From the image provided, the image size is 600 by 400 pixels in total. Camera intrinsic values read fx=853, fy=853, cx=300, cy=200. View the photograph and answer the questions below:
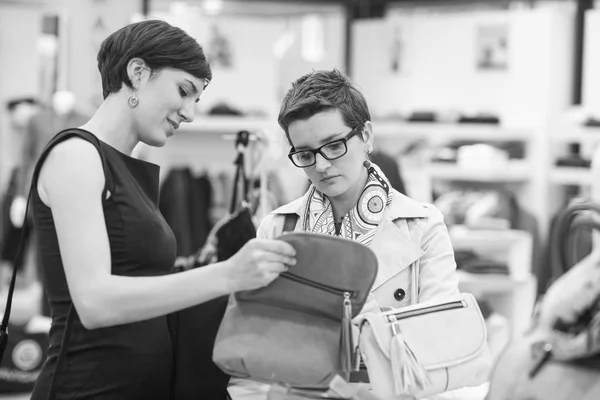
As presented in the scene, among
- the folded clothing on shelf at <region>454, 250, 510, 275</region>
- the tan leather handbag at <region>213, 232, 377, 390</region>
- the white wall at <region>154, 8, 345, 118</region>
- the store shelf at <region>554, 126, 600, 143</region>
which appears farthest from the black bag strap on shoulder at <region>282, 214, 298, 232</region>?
the white wall at <region>154, 8, 345, 118</region>

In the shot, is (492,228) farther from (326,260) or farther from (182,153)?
(326,260)

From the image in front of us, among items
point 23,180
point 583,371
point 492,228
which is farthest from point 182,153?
point 583,371

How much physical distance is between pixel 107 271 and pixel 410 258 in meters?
0.76

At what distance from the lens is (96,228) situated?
180 centimetres

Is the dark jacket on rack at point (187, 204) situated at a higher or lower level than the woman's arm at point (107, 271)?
lower

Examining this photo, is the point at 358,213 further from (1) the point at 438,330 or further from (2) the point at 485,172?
(2) the point at 485,172

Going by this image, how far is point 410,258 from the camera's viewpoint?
214 cm

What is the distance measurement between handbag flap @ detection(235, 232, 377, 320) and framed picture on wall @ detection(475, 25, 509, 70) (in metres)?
6.85

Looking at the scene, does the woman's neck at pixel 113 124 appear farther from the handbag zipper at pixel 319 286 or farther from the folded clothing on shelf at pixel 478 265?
the folded clothing on shelf at pixel 478 265

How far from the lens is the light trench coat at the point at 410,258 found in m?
2.13

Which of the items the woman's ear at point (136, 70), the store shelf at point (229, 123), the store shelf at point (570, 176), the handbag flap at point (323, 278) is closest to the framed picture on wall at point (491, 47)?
the store shelf at point (570, 176)

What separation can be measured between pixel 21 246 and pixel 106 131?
349 millimetres

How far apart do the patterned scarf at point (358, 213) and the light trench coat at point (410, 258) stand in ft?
0.09

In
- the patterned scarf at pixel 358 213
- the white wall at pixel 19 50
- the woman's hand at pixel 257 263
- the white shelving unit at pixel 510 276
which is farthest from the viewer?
the white wall at pixel 19 50
